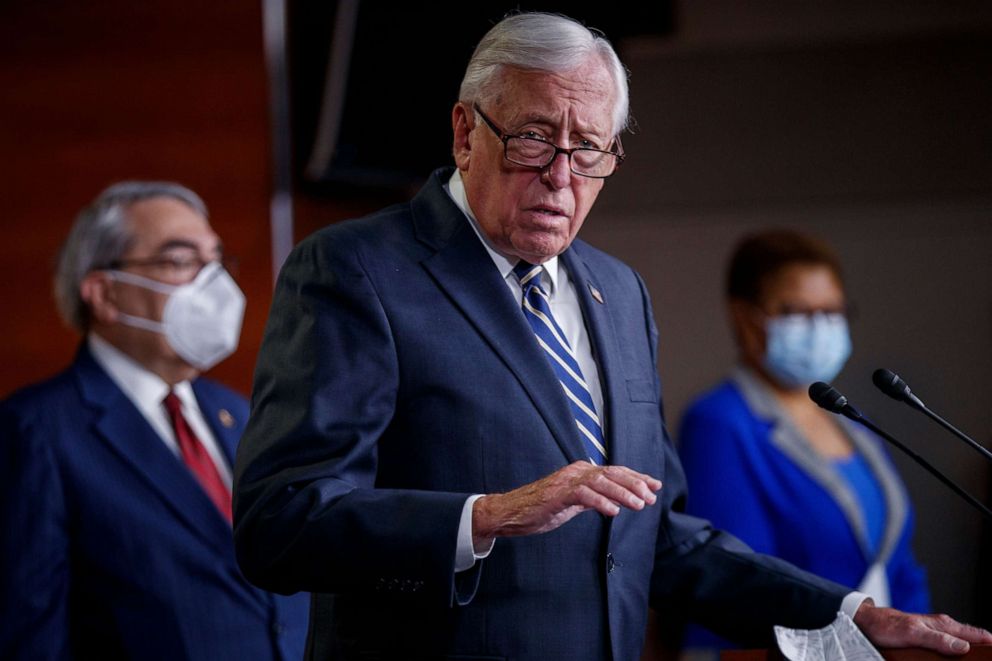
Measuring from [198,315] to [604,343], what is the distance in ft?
5.08

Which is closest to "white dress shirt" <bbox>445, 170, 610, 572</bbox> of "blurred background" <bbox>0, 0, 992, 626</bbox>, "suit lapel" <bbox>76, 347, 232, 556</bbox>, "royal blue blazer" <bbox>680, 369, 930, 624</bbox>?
Result: "suit lapel" <bbox>76, 347, 232, 556</bbox>

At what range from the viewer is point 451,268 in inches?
67.5

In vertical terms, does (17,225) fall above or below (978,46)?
below

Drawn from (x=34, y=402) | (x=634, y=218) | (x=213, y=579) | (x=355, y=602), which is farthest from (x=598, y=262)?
(x=634, y=218)

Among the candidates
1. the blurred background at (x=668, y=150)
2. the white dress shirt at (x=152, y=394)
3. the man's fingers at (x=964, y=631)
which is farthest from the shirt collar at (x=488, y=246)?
the blurred background at (x=668, y=150)

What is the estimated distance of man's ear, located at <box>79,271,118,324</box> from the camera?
300 centimetres

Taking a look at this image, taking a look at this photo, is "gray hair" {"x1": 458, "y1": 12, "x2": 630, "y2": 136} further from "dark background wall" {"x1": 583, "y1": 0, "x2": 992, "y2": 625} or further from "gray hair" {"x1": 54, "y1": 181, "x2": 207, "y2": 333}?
"dark background wall" {"x1": 583, "y1": 0, "x2": 992, "y2": 625}

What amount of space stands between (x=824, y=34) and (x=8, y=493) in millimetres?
4226

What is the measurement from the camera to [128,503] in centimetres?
258

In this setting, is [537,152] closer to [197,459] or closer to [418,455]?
[418,455]

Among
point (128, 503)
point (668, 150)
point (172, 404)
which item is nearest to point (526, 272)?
point (128, 503)

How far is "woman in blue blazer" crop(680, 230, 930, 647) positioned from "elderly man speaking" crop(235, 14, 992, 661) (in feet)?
Result: 4.17

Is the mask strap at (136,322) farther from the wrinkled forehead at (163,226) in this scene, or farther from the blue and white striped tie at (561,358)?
the blue and white striped tie at (561,358)

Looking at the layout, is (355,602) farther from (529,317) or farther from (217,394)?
(217,394)
